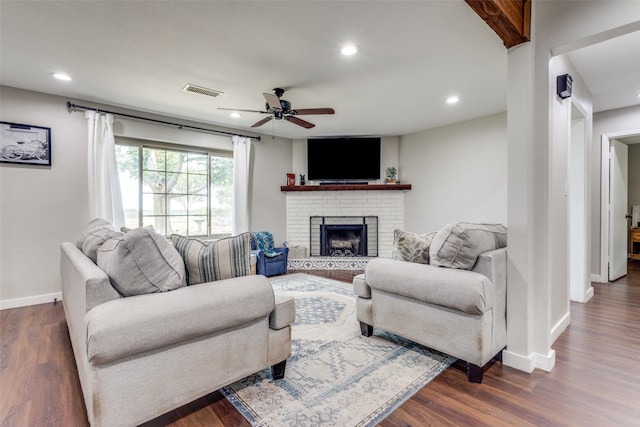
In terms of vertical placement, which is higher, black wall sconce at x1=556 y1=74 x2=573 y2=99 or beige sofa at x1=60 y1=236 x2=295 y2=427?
black wall sconce at x1=556 y1=74 x2=573 y2=99

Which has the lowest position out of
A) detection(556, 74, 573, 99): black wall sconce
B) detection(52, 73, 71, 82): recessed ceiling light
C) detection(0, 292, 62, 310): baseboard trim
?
detection(0, 292, 62, 310): baseboard trim

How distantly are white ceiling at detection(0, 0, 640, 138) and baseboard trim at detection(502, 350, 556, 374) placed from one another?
2.30 metres

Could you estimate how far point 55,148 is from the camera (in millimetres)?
3502

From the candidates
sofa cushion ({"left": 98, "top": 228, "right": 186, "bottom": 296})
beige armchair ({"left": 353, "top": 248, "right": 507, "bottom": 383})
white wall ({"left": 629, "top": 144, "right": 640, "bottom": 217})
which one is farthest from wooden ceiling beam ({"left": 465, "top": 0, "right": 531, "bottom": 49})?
white wall ({"left": 629, "top": 144, "right": 640, "bottom": 217})

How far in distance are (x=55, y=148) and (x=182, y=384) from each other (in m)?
3.55

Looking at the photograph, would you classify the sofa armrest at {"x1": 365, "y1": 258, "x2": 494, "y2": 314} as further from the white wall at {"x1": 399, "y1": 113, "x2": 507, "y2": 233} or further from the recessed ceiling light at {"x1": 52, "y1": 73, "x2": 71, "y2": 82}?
the recessed ceiling light at {"x1": 52, "y1": 73, "x2": 71, "y2": 82}

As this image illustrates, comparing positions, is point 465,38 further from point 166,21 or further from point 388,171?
point 388,171

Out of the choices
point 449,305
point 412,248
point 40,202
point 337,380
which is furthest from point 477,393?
point 40,202

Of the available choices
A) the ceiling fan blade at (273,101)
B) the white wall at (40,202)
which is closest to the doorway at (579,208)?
the ceiling fan blade at (273,101)

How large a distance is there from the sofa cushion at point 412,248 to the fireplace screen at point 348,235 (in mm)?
3234

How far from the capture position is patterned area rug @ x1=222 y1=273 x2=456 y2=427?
1528mm

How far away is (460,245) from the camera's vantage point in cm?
195

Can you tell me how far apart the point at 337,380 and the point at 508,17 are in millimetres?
2368

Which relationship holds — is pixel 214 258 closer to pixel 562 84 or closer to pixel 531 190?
pixel 531 190
